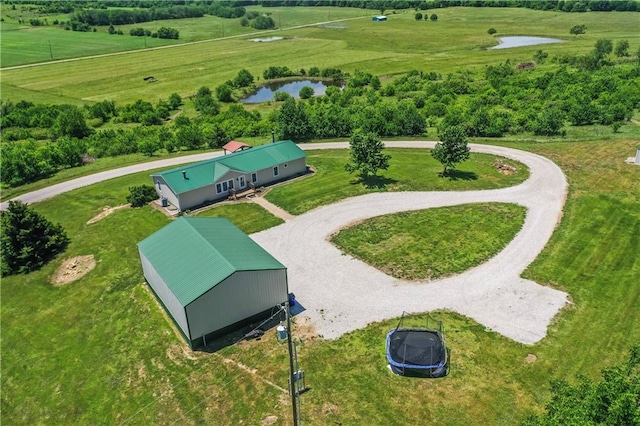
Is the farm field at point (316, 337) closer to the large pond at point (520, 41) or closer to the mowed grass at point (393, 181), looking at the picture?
the mowed grass at point (393, 181)

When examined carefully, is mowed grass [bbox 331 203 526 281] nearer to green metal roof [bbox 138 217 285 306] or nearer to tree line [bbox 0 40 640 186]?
green metal roof [bbox 138 217 285 306]

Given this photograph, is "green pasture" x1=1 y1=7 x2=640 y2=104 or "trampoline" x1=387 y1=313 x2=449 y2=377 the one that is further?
"green pasture" x1=1 y1=7 x2=640 y2=104

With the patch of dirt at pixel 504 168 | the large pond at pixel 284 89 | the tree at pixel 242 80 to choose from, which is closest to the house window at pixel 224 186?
the patch of dirt at pixel 504 168

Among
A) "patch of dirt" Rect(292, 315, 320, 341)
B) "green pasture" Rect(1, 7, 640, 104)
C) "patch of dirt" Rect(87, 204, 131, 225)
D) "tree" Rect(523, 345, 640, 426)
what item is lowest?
"patch of dirt" Rect(292, 315, 320, 341)

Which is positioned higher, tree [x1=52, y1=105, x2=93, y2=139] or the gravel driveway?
tree [x1=52, y1=105, x2=93, y2=139]

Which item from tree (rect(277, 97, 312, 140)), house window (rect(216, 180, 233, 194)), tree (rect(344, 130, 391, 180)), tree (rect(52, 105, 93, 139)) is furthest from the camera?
tree (rect(52, 105, 93, 139))

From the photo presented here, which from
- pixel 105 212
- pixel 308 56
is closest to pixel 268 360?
pixel 105 212

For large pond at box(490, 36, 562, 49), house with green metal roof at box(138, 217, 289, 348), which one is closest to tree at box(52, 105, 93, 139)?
house with green metal roof at box(138, 217, 289, 348)
